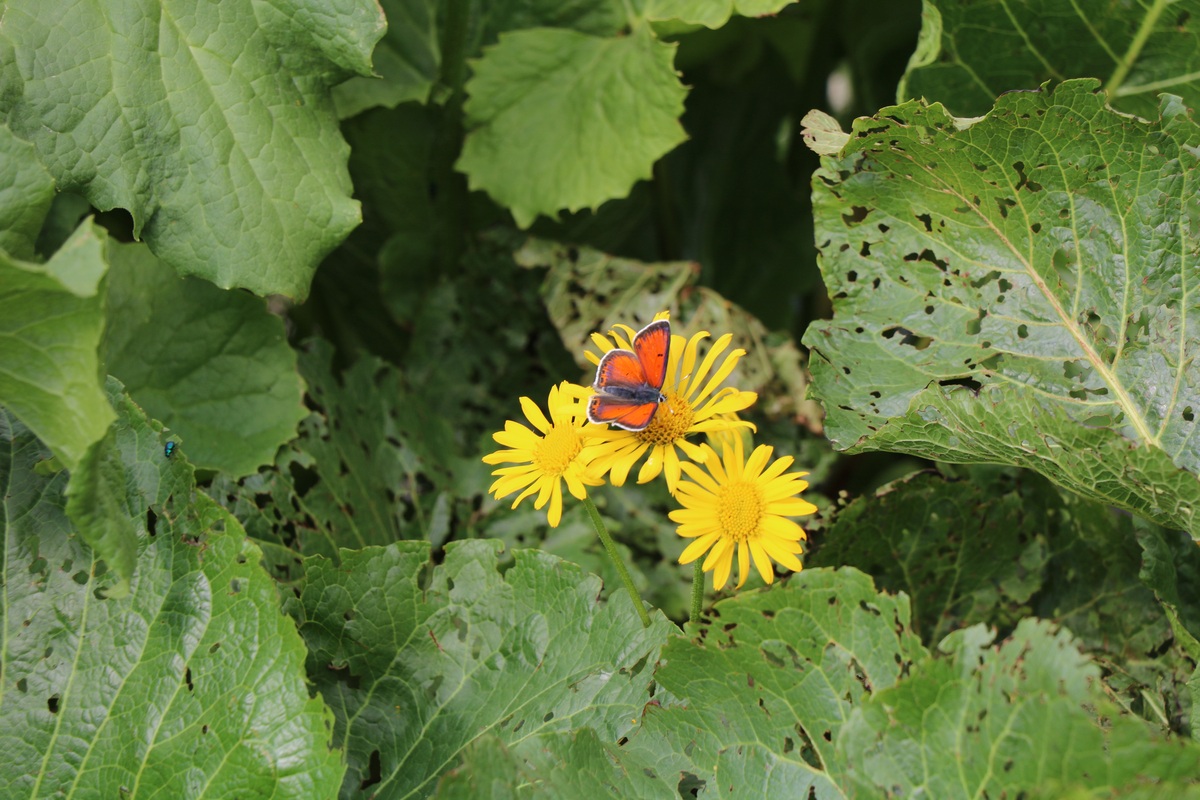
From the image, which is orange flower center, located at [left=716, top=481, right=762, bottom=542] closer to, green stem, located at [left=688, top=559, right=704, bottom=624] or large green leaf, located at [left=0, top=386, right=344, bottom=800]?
green stem, located at [left=688, top=559, right=704, bottom=624]

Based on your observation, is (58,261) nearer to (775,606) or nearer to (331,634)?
(331,634)

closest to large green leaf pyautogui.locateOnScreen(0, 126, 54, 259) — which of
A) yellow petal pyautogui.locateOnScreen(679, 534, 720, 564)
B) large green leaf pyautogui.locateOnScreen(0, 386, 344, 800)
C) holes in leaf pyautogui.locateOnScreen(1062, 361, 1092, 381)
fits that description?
large green leaf pyautogui.locateOnScreen(0, 386, 344, 800)

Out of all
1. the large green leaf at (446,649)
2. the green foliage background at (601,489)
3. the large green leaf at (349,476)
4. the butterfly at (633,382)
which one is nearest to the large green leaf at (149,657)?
the green foliage background at (601,489)

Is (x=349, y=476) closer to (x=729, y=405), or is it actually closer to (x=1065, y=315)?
(x=729, y=405)

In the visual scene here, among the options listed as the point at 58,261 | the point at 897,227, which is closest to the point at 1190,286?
the point at 897,227

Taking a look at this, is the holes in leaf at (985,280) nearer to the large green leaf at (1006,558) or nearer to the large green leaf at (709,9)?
the large green leaf at (1006,558)
